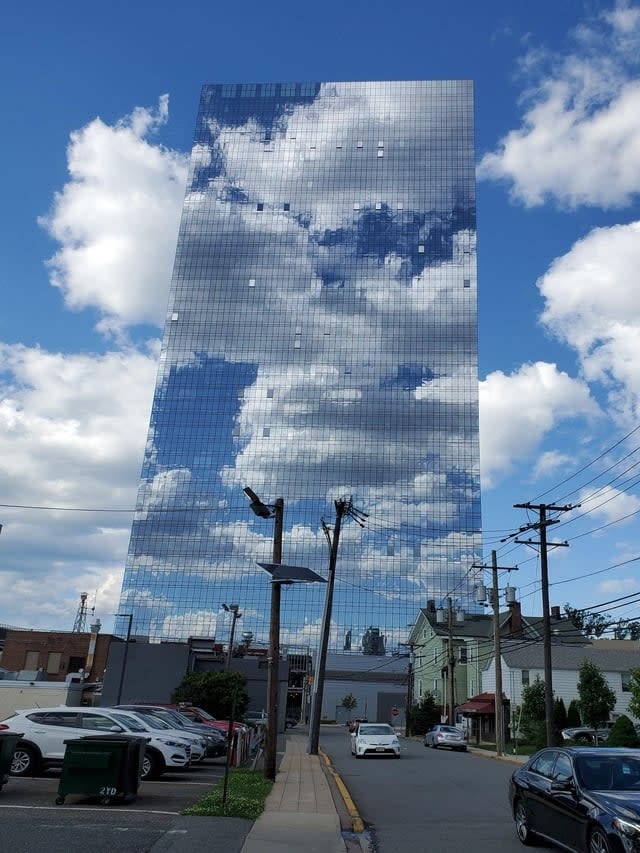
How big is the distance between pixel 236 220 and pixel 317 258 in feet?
58.1

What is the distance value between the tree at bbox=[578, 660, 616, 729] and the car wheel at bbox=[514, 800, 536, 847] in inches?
1473

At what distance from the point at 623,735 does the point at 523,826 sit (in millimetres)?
23612

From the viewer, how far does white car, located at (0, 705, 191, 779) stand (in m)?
15.9

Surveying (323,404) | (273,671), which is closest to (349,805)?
(273,671)

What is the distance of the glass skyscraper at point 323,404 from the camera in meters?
120

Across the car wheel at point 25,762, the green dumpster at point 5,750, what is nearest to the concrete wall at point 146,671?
the car wheel at point 25,762

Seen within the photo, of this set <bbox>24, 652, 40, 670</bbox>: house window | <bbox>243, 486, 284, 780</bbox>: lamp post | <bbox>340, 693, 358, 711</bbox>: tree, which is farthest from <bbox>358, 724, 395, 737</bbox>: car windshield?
<bbox>340, 693, 358, 711</bbox>: tree

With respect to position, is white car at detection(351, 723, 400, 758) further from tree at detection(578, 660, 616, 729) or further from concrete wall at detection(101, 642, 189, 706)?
concrete wall at detection(101, 642, 189, 706)

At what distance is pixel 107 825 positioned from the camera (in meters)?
10.6

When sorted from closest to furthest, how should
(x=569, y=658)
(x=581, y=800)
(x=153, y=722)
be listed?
(x=581, y=800) < (x=153, y=722) < (x=569, y=658)

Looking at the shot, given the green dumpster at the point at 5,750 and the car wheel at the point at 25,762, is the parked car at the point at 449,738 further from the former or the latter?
the green dumpster at the point at 5,750

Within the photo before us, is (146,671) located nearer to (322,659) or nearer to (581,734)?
(322,659)

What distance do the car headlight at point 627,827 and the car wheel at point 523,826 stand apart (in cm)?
306

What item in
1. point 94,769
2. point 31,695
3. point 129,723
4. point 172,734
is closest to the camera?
point 94,769
